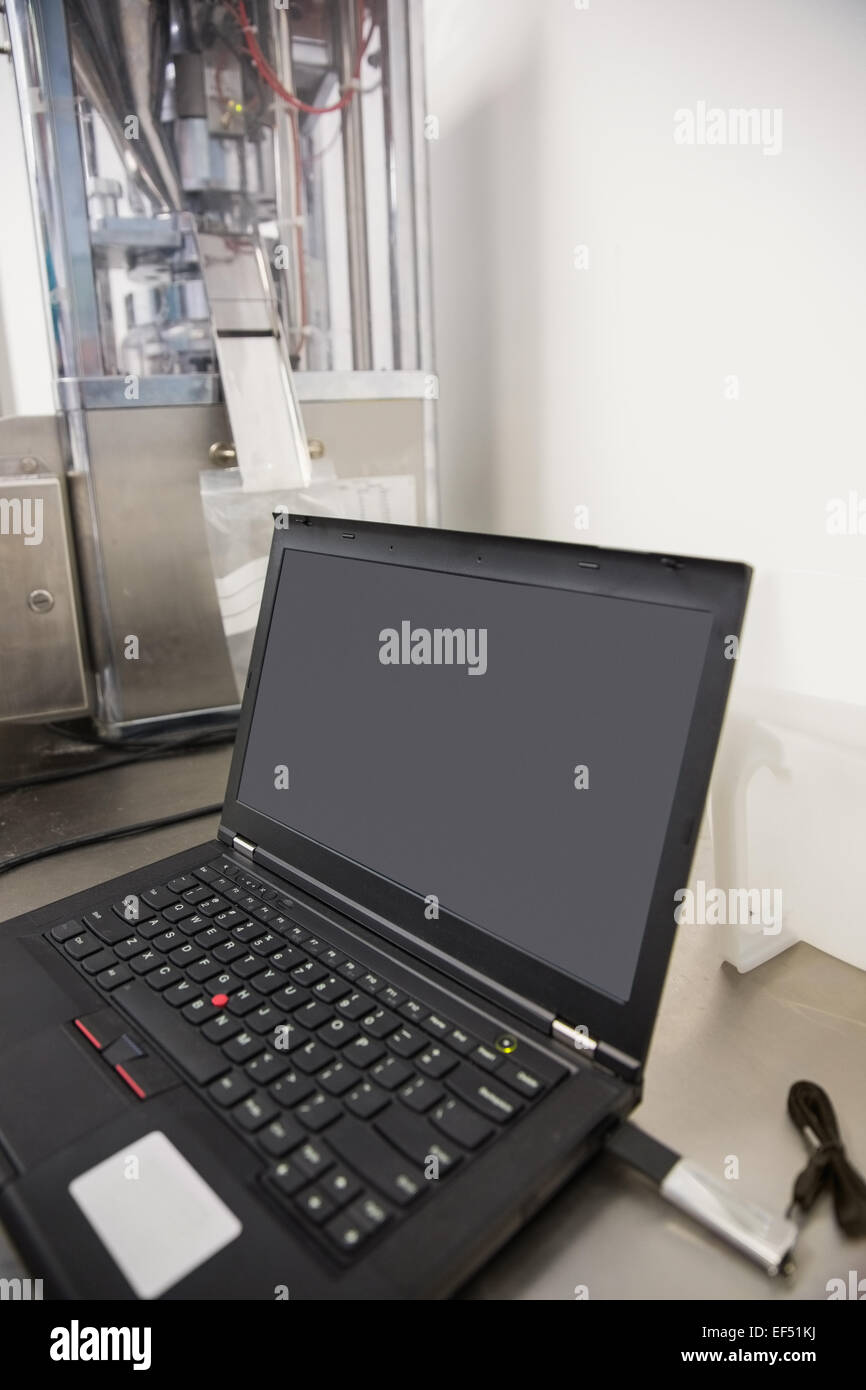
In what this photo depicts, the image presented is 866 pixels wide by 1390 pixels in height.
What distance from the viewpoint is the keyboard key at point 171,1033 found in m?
0.40

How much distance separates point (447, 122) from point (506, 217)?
0.52 feet

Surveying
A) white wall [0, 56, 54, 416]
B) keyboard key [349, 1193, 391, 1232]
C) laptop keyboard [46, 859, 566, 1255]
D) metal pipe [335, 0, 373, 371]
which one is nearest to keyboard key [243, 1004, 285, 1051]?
laptop keyboard [46, 859, 566, 1255]

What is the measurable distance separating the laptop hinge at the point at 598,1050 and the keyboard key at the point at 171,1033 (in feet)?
0.49

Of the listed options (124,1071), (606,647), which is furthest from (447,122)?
(124,1071)

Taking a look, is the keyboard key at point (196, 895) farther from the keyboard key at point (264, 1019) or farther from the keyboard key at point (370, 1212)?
the keyboard key at point (370, 1212)

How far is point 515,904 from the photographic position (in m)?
0.43

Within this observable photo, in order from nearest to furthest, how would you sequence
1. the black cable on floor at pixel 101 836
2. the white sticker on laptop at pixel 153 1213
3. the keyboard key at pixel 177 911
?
1. the white sticker on laptop at pixel 153 1213
2. the keyboard key at pixel 177 911
3. the black cable on floor at pixel 101 836

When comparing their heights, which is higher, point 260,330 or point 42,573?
point 260,330

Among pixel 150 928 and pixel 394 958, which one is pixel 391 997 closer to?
pixel 394 958

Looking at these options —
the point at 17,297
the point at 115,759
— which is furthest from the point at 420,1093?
the point at 17,297

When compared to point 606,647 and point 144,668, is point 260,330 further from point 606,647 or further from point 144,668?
point 606,647

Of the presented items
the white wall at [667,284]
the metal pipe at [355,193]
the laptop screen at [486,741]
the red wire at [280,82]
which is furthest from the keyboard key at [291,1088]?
the red wire at [280,82]

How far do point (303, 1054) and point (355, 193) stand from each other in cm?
84
